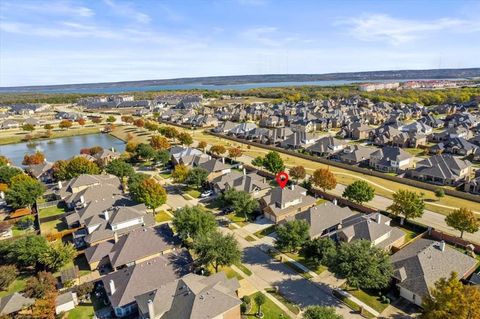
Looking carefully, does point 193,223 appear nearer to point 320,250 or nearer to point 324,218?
point 320,250

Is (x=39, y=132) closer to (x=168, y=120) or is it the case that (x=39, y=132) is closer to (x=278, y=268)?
(x=168, y=120)

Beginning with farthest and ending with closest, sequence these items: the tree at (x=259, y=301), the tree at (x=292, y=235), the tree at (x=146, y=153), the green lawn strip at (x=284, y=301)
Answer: the tree at (x=146, y=153)
the tree at (x=292, y=235)
the green lawn strip at (x=284, y=301)
the tree at (x=259, y=301)

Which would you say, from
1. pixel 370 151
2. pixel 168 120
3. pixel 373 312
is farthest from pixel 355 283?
pixel 168 120

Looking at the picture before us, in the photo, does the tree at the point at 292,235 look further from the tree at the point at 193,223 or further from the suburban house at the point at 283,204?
the tree at the point at 193,223

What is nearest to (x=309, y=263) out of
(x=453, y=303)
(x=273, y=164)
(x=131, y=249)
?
(x=453, y=303)

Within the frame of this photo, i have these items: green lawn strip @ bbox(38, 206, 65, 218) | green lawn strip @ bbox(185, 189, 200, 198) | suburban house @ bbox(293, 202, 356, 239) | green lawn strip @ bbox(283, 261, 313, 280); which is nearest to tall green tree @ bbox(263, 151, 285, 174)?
green lawn strip @ bbox(185, 189, 200, 198)

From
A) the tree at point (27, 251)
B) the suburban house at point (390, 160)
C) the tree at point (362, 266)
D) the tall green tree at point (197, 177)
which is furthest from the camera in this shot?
the suburban house at point (390, 160)

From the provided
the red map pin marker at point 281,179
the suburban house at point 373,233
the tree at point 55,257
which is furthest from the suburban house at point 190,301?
the red map pin marker at point 281,179
